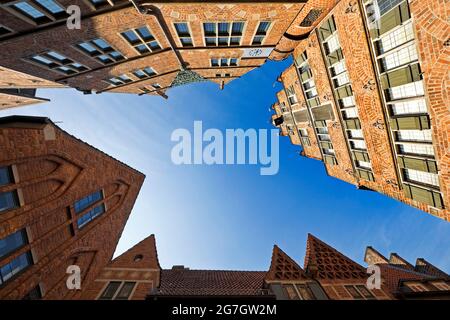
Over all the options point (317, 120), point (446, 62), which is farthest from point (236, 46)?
point (446, 62)

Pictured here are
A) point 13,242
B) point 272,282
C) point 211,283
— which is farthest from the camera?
point 211,283

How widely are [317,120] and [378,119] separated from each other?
7832 millimetres

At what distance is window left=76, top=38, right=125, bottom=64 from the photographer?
1716 centimetres

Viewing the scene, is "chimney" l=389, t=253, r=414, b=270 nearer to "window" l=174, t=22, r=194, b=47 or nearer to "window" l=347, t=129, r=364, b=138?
"window" l=347, t=129, r=364, b=138

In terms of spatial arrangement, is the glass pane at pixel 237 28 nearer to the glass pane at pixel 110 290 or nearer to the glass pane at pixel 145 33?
the glass pane at pixel 145 33

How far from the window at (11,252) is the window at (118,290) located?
15.0ft

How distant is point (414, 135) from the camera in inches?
505

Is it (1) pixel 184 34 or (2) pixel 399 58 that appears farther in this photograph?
(1) pixel 184 34

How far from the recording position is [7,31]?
1367cm

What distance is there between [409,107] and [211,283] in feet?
58.1

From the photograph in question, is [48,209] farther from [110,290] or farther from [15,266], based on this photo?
[110,290]

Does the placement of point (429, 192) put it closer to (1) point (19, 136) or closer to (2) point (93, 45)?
(1) point (19, 136)

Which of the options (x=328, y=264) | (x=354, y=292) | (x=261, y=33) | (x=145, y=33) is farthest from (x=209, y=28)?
(x=354, y=292)

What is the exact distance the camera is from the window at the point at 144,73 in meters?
24.2
